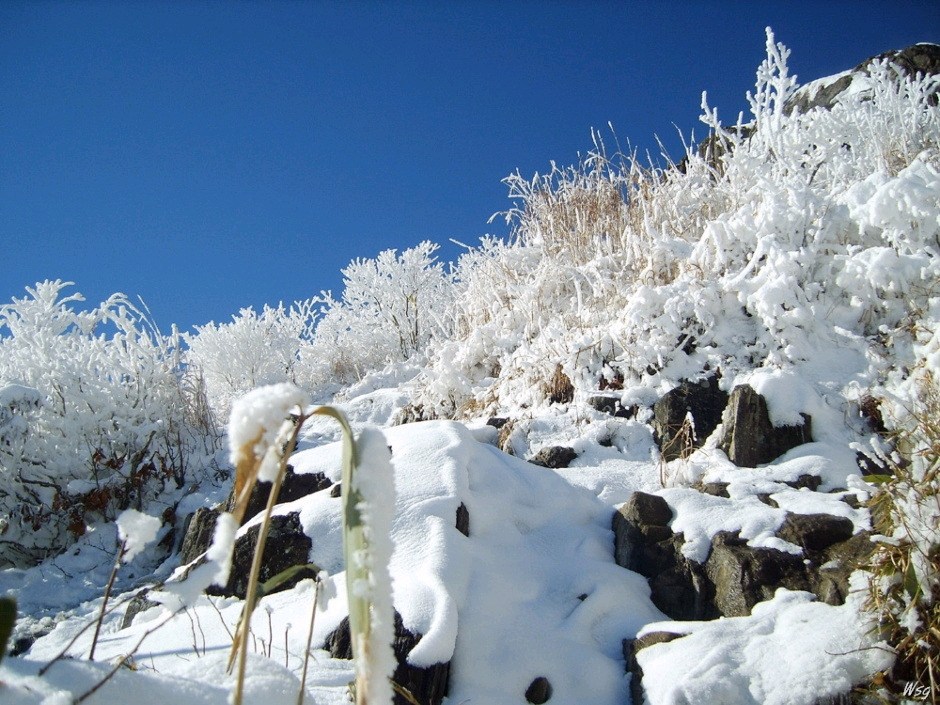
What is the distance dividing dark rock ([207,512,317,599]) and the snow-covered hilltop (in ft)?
0.05

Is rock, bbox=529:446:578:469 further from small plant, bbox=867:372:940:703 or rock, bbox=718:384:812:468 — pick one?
small plant, bbox=867:372:940:703

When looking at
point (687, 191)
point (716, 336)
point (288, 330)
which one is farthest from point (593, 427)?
point (288, 330)

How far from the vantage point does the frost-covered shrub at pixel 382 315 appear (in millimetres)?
9695

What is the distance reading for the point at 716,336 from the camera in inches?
161

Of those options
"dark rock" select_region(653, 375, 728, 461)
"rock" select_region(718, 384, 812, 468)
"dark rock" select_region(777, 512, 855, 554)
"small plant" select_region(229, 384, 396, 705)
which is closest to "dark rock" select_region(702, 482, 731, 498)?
"rock" select_region(718, 384, 812, 468)

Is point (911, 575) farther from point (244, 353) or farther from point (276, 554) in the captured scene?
point (244, 353)

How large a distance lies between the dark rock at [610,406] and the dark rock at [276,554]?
2.20 metres

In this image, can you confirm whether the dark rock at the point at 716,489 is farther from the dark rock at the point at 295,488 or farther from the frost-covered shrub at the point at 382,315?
the frost-covered shrub at the point at 382,315

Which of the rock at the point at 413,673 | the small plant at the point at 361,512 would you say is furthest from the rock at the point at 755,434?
the small plant at the point at 361,512

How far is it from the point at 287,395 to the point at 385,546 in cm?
14

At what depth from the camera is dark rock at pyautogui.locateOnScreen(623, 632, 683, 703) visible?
2125 millimetres

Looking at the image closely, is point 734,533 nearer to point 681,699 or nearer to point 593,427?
point 681,699

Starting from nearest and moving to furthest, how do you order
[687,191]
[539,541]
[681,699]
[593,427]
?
[681,699], [539,541], [593,427], [687,191]

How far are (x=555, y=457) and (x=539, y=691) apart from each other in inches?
71.5
